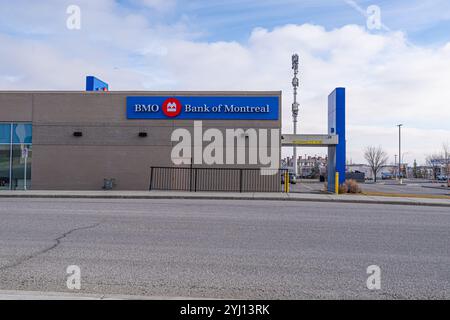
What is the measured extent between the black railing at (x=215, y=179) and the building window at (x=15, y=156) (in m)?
7.61

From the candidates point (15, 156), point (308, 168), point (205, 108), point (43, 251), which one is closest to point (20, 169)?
point (15, 156)

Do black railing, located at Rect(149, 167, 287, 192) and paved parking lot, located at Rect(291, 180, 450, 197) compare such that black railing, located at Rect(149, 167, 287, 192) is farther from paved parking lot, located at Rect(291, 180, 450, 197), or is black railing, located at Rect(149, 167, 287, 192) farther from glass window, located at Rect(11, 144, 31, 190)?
glass window, located at Rect(11, 144, 31, 190)

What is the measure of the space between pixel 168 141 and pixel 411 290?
66.8 ft

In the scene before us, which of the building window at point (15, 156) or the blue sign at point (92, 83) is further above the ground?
the blue sign at point (92, 83)

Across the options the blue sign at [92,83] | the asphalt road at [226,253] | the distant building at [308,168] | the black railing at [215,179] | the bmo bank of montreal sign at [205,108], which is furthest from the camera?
the distant building at [308,168]

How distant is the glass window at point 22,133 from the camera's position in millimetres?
25609

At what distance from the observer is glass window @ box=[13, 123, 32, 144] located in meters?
25.6

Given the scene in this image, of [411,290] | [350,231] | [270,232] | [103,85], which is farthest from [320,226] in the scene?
[103,85]

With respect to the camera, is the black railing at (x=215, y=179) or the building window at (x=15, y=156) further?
the building window at (x=15, y=156)

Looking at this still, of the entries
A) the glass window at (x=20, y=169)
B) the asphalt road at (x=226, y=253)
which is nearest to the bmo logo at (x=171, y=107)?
the glass window at (x=20, y=169)

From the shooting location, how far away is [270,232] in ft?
34.3

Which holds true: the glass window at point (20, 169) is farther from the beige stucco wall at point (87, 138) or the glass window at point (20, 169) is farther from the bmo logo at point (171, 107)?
the bmo logo at point (171, 107)

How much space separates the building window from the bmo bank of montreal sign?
248 inches
